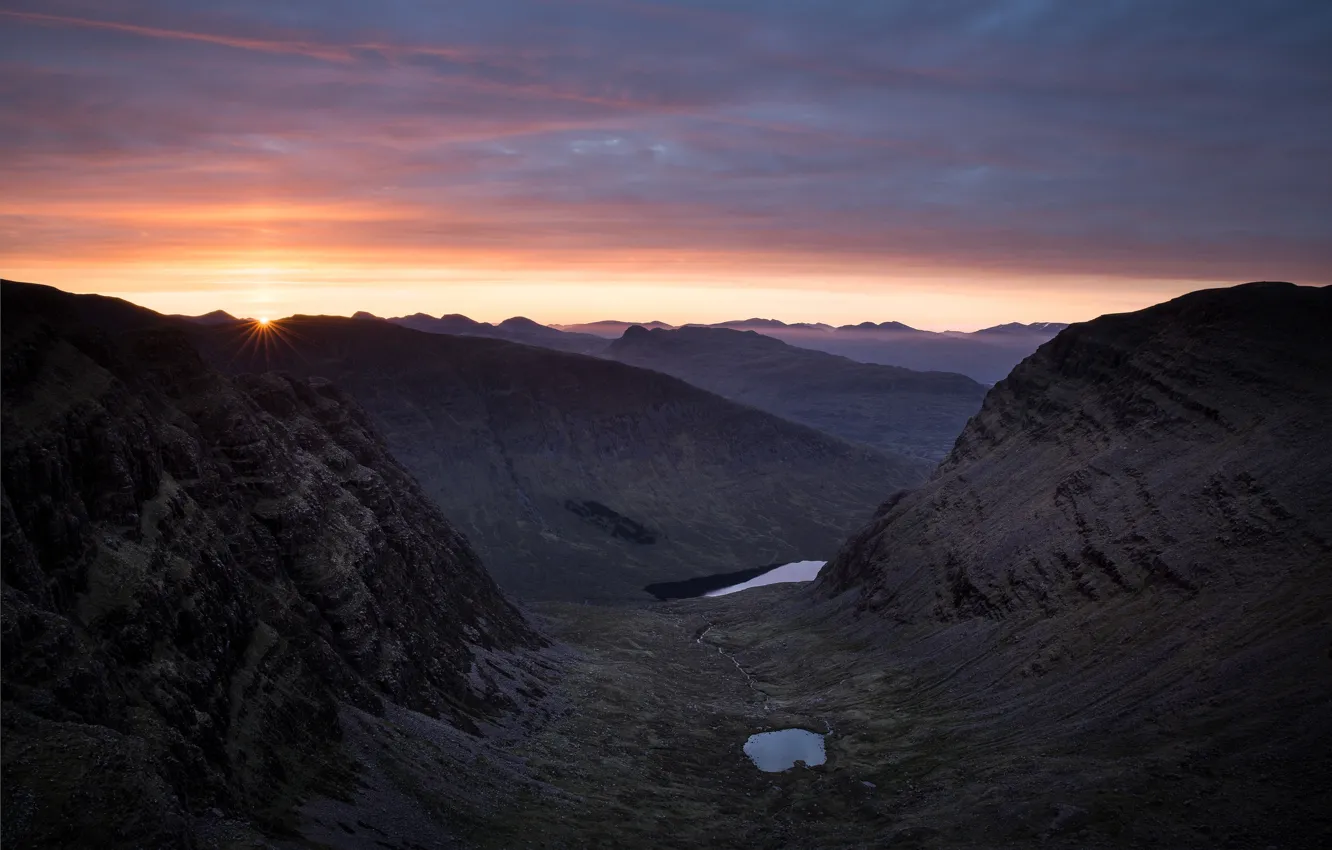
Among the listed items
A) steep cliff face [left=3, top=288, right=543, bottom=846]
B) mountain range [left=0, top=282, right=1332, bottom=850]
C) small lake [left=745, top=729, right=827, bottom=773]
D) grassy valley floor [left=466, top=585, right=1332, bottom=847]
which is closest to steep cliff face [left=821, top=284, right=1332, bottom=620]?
mountain range [left=0, top=282, right=1332, bottom=850]

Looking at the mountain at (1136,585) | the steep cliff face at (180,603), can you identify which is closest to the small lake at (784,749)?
the mountain at (1136,585)

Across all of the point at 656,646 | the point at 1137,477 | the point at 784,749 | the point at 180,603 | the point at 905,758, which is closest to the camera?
the point at 180,603

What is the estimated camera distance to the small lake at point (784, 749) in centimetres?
8931

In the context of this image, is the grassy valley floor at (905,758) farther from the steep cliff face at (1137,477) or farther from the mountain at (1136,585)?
the steep cliff face at (1137,477)

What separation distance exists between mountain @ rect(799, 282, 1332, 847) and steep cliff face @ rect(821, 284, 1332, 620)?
0.90ft

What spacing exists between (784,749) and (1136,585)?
3815 cm

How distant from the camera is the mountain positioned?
61003 millimetres

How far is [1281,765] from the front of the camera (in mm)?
57906

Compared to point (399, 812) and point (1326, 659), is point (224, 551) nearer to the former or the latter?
point (399, 812)

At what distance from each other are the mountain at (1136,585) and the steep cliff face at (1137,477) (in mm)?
274

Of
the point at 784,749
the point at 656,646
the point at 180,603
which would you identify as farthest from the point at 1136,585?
the point at 180,603

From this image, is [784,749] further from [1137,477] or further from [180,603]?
[180,603]

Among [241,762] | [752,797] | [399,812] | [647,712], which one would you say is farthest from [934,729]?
[241,762]

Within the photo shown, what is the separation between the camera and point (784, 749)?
307 feet
